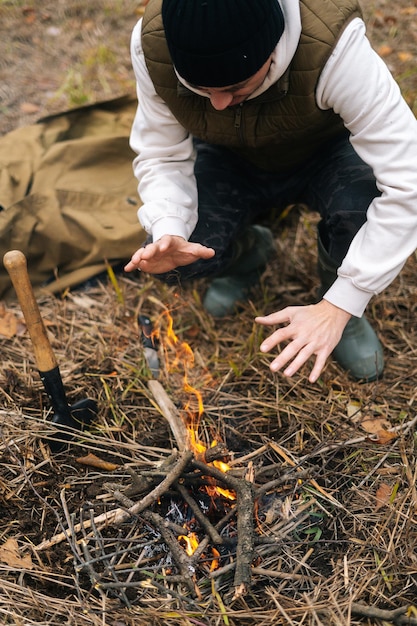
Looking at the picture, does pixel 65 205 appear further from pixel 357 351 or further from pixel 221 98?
pixel 357 351

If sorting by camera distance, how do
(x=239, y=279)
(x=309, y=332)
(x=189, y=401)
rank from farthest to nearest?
(x=239, y=279)
(x=189, y=401)
(x=309, y=332)

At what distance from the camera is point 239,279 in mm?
2523

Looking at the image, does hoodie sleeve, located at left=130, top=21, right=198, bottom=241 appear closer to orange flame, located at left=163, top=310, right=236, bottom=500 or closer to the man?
the man

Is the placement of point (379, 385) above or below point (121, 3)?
below

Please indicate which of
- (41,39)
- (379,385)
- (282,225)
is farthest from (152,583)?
(41,39)

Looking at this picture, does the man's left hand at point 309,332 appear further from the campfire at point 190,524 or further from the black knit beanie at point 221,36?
the black knit beanie at point 221,36

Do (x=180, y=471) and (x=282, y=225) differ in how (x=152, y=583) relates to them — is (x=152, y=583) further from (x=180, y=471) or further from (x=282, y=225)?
(x=282, y=225)

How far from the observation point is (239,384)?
2193mm

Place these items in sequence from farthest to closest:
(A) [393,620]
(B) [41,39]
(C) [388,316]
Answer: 1. (B) [41,39]
2. (C) [388,316]
3. (A) [393,620]

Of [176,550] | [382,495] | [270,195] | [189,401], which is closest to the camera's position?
[176,550]

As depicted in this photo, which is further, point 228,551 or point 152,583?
point 228,551

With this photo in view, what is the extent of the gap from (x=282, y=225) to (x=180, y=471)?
4.91ft

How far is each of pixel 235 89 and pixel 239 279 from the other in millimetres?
1008

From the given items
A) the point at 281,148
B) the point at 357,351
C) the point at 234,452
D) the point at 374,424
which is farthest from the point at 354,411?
the point at 281,148
